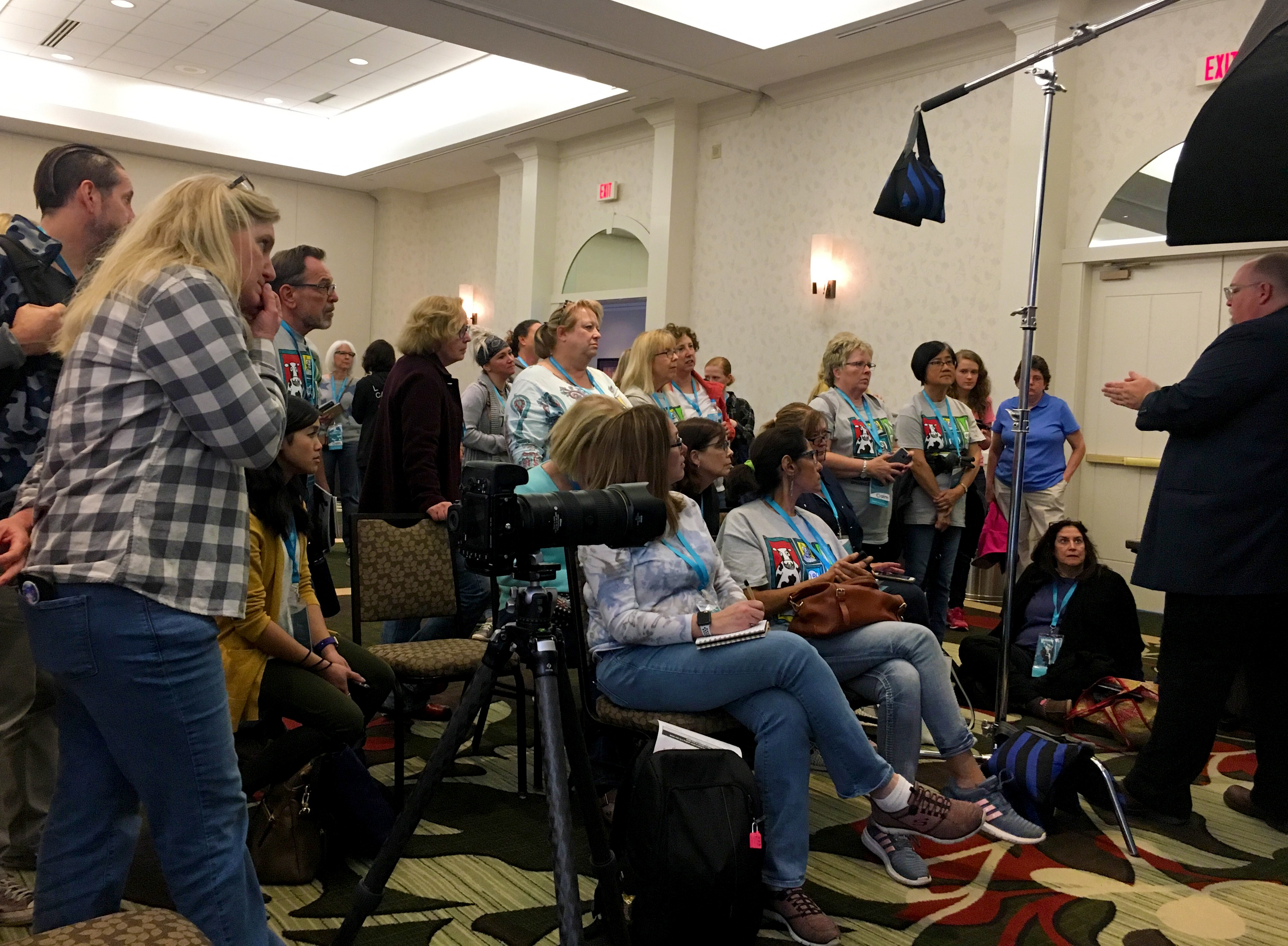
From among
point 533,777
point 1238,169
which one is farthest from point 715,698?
point 1238,169

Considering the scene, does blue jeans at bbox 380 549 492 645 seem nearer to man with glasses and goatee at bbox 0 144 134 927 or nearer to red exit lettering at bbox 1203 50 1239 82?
man with glasses and goatee at bbox 0 144 134 927

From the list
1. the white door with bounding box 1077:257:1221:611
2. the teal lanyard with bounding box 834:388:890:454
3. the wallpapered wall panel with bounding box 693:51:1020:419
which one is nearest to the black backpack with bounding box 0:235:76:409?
the teal lanyard with bounding box 834:388:890:454

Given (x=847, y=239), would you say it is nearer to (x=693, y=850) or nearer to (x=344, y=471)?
(x=344, y=471)

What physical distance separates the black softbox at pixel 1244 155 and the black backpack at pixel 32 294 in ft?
8.19

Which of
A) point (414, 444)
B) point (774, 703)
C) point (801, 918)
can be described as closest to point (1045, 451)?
point (414, 444)

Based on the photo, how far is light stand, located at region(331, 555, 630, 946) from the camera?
166 cm

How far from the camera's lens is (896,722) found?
9.24ft

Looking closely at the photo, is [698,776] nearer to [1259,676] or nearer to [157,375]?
[157,375]

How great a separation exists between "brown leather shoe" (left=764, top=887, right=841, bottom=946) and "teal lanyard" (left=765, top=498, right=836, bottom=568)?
41.4 inches

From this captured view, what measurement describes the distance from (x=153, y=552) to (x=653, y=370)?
325 centimetres

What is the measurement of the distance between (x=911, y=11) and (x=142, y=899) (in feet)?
20.5

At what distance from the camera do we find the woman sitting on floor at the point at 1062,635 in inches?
161

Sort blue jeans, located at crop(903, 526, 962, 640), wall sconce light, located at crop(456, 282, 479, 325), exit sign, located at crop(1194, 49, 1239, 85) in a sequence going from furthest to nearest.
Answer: wall sconce light, located at crop(456, 282, 479, 325), exit sign, located at crop(1194, 49, 1239, 85), blue jeans, located at crop(903, 526, 962, 640)

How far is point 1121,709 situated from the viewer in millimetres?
3895
